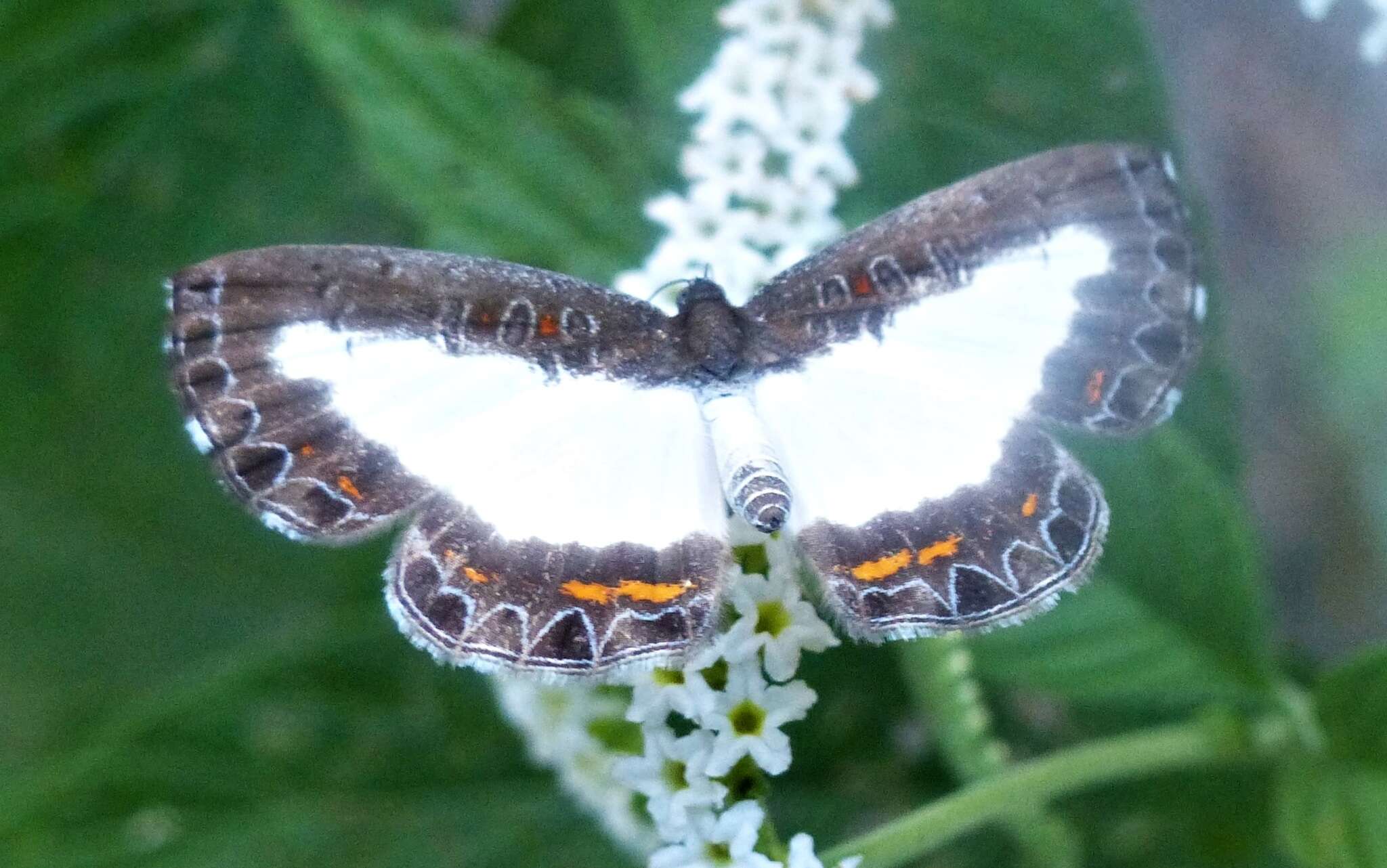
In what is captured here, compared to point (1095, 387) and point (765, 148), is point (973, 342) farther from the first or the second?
point (765, 148)

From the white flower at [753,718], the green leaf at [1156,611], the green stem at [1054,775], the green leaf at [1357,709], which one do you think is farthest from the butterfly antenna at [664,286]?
the green leaf at [1357,709]

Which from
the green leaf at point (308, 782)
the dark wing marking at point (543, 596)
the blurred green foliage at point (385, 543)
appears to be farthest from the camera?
the green leaf at point (308, 782)

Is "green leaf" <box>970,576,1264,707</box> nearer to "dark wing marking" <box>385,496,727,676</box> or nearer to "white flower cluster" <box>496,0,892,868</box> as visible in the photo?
"white flower cluster" <box>496,0,892,868</box>

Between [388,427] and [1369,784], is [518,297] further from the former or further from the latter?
[1369,784]

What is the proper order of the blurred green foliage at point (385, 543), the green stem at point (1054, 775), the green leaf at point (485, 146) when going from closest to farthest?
1. the green stem at point (1054, 775)
2. the blurred green foliage at point (385, 543)
3. the green leaf at point (485, 146)

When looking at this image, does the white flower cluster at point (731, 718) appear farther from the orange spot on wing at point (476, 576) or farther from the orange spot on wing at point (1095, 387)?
the orange spot on wing at point (1095, 387)

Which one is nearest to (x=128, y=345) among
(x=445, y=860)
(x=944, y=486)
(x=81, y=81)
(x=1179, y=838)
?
(x=81, y=81)

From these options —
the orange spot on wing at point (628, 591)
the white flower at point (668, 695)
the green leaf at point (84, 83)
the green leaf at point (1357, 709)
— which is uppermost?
the green leaf at point (84, 83)

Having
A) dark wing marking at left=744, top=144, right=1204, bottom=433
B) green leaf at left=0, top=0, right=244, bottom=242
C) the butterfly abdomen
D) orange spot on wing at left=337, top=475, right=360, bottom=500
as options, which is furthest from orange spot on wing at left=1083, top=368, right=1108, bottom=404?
green leaf at left=0, top=0, right=244, bottom=242

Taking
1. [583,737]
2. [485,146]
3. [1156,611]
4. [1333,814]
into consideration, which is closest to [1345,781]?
[1333,814]
